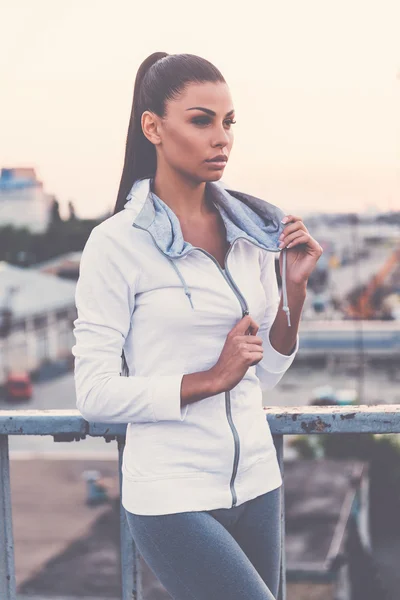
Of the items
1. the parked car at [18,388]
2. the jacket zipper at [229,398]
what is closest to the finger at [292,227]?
the jacket zipper at [229,398]

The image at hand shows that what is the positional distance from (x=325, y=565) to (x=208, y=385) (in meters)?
9.41

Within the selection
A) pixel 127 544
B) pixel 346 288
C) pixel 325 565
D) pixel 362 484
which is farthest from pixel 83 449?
pixel 346 288

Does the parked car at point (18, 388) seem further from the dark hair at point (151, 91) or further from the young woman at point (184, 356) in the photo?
the young woman at point (184, 356)

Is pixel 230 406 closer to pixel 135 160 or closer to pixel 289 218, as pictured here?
pixel 289 218

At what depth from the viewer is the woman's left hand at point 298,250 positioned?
5.76ft

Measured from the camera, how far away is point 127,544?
1.83m

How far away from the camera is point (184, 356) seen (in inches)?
63.7

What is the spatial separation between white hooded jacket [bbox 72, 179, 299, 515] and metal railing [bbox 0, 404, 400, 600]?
0.17 metres

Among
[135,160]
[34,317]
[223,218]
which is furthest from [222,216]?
[34,317]

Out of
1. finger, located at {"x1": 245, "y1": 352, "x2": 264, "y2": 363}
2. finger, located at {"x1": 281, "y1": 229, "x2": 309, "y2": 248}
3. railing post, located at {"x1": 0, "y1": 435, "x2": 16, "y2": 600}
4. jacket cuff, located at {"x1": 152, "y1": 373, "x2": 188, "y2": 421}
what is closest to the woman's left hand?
finger, located at {"x1": 281, "y1": 229, "x2": 309, "y2": 248}

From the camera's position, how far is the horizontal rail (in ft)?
6.01

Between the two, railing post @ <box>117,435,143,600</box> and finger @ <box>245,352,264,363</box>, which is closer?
finger @ <box>245,352,264,363</box>

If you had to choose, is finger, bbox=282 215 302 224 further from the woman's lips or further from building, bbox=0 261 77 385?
building, bbox=0 261 77 385

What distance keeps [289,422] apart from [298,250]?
1.22 ft
